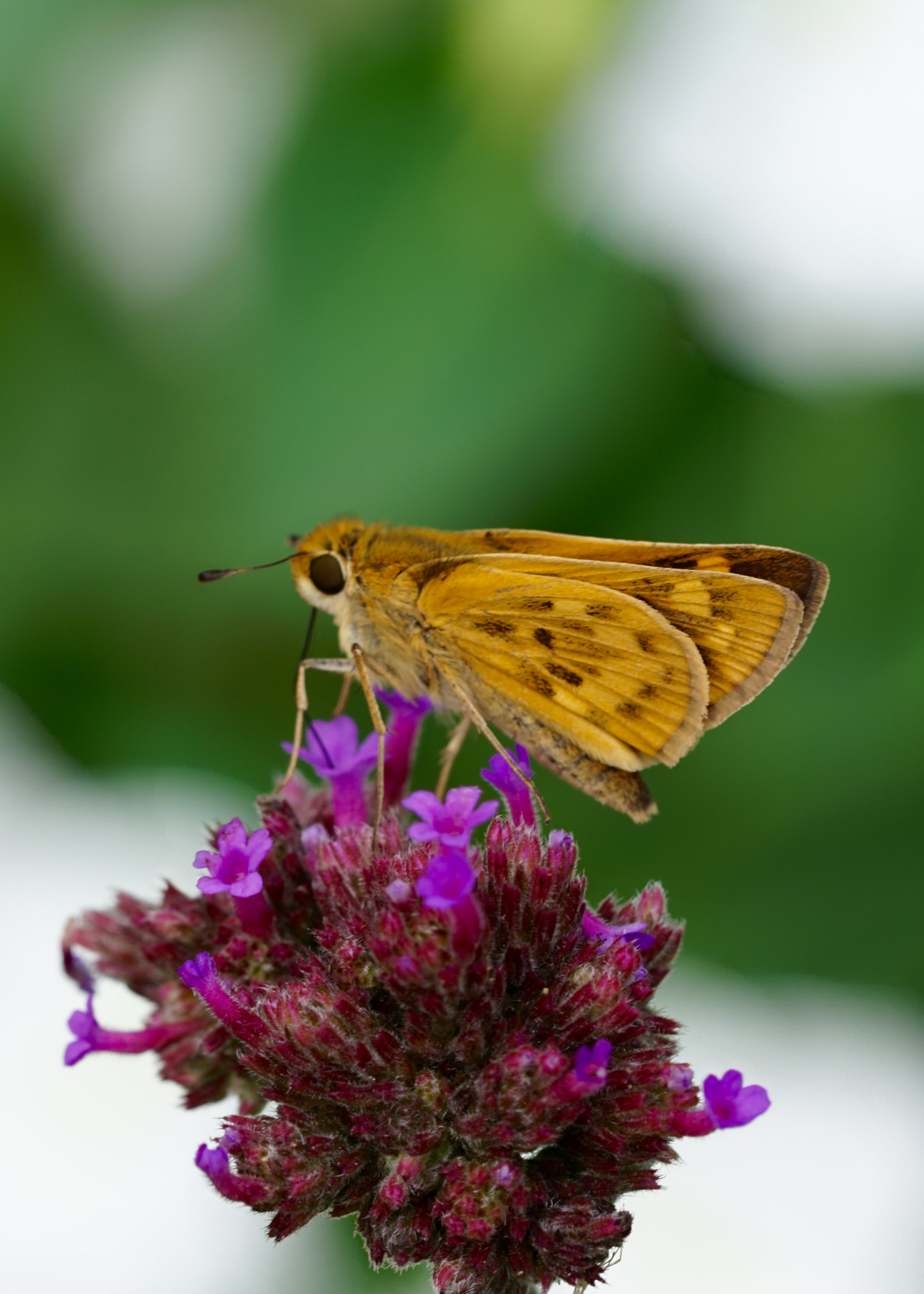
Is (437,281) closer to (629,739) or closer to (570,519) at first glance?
(570,519)

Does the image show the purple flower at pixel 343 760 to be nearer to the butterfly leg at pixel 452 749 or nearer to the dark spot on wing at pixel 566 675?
the butterfly leg at pixel 452 749

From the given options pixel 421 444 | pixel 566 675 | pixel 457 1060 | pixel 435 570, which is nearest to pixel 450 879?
pixel 457 1060

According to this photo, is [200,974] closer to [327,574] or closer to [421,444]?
[327,574]

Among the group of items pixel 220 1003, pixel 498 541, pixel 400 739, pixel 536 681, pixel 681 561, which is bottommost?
pixel 220 1003

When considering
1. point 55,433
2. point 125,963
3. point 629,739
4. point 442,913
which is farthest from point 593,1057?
point 55,433

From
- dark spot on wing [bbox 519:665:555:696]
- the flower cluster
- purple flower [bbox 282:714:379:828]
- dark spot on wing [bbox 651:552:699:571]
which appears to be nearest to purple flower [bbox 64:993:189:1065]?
the flower cluster

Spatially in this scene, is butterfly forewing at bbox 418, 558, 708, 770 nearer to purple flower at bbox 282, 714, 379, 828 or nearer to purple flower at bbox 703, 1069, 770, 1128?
purple flower at bbox 282, 714, 379, 828

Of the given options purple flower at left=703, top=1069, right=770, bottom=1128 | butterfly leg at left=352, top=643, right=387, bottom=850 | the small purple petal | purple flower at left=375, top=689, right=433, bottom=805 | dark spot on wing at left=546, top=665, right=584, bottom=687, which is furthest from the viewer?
purple flower at left=375, top=689, right=433, bottom=805

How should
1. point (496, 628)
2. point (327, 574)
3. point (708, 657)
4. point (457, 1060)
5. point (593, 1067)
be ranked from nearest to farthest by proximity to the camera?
1. point (593, 1067)
2. point (457, 1060)
3. point (708, 657)
4. point (496, 628)
5. point (327, 574)
